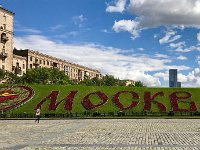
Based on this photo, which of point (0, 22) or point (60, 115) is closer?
point (60, 115)

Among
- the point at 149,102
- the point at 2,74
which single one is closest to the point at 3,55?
the point at 2,74

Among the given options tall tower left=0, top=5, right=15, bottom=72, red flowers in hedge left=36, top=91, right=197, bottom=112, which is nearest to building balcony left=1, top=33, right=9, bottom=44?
tall tower left=0, top=5, right=15, bottom=72

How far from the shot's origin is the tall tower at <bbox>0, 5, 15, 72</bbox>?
401 ft

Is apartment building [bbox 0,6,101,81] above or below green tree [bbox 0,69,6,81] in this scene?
above

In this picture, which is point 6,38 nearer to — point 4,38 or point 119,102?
point 4,38

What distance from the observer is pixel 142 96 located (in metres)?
82.2

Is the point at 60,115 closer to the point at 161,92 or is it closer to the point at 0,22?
the point at 161,92

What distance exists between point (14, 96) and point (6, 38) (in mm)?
47164

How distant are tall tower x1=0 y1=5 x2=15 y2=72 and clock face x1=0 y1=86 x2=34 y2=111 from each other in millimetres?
36707

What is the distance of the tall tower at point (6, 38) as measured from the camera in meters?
122

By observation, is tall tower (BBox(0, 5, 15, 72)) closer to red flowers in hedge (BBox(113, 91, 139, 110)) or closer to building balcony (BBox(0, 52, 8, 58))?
building balcony (BBox(0, 52, 8, 58))

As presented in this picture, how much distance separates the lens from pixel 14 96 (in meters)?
81.3

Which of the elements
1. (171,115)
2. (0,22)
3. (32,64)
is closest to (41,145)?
(171,115)

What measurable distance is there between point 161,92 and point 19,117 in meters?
32.6
